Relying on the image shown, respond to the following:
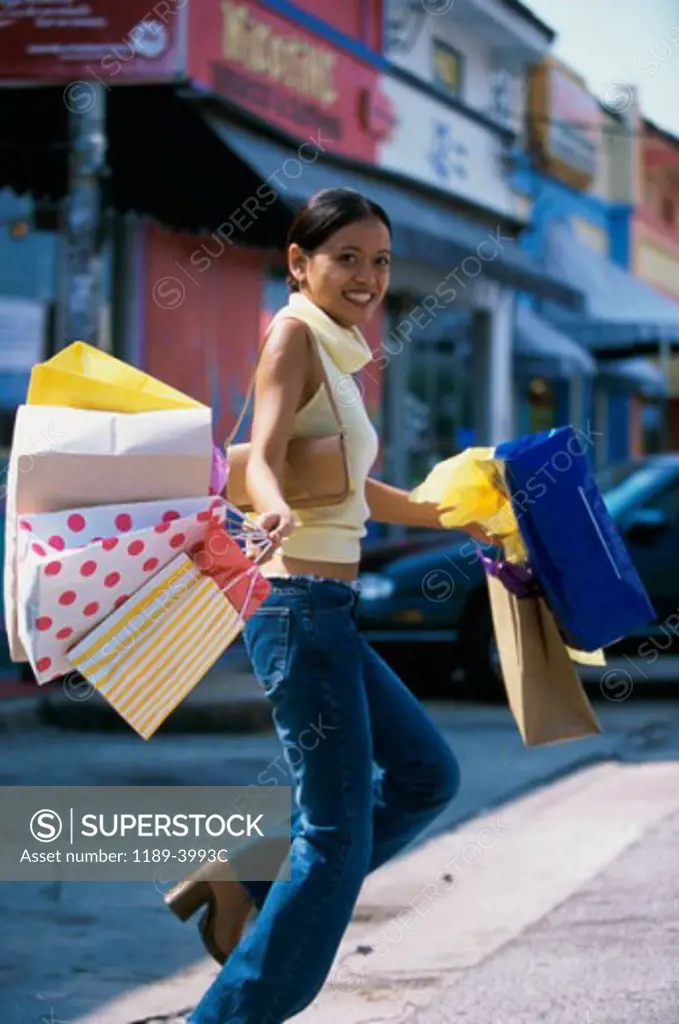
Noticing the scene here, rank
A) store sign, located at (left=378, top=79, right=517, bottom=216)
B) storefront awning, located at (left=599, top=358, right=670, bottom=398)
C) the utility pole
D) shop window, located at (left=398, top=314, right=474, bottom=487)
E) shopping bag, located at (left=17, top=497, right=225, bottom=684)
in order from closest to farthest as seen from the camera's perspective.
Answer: shopping bag, located at (left=17, top=497, right=225, bottom=684), the utility pole, store sign, located at (left=378, top=79, right=517, bottom=216), shop window, located at (left=398, top=314, right=474, bottom=487), storefront awning, located at (left=599, top=358, right=670, bottom=398)

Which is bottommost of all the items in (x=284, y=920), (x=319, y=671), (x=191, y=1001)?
(x=191, y=1001)

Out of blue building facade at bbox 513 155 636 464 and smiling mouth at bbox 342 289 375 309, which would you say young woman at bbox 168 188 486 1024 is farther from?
blue building facade at bbox 513 155 636 464

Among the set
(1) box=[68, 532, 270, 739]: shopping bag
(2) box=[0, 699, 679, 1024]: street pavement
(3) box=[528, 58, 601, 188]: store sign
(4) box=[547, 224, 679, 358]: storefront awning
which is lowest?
(2) box=[0, 699, 679, 1024]: street pavement

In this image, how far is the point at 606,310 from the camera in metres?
22.6

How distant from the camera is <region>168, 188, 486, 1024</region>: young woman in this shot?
320 cm

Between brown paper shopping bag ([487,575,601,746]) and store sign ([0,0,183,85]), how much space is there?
27.9 feet

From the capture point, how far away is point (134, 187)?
11.9 meters

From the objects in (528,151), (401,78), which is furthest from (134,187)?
(528,151)

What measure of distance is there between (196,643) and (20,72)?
9.41 metres

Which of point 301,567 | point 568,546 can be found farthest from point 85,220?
point 301,567

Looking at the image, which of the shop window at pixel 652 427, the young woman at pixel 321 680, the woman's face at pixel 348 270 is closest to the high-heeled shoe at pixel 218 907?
the young woman at pixel 321 680

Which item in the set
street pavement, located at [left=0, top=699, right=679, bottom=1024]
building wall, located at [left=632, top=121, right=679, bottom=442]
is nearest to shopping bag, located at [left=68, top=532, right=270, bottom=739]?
street pavement, located at [left=0, top=699, right=679, bottom=1024]

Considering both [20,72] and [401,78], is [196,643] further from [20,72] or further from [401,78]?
[401,78]

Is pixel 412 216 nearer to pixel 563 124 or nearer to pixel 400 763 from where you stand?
pixel 563 124
